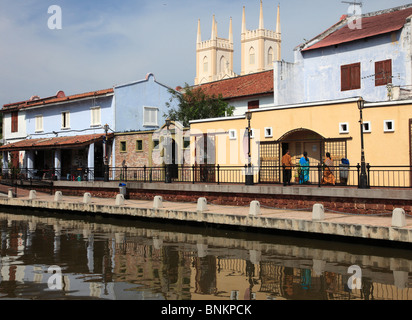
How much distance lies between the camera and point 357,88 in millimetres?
27500

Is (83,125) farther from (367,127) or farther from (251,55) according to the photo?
(251,55)

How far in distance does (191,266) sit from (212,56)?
104 meters

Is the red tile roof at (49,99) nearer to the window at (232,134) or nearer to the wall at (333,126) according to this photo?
the wall at (333,126)

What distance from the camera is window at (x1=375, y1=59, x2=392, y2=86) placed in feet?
85.5

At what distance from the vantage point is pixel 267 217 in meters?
17.3

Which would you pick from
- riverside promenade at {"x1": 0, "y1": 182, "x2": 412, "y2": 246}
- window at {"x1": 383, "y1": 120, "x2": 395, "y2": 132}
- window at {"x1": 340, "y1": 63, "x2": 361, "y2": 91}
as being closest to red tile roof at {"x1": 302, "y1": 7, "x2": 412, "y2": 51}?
window at {"x1": 340, "y1": 63, "x2": 361, "y2": 91}

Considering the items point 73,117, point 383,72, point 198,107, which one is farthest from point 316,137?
point 73,117

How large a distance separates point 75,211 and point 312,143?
40.9 ft

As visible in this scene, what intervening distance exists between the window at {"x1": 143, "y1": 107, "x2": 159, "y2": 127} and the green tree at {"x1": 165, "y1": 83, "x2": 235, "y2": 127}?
248 centimetres

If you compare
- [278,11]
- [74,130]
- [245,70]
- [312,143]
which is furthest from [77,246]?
[278,11]

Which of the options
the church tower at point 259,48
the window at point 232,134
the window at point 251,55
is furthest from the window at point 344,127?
the window at point 251,55

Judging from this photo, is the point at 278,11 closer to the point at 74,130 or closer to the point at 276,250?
Answer: the point at 74,130

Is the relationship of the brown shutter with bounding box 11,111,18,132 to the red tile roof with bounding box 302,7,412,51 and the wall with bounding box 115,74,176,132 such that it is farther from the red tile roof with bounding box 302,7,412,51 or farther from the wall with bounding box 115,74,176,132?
the red tile roof with bounding box 302,7,412,51

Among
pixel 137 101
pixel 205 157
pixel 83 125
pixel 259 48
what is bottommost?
pixel 205 157
